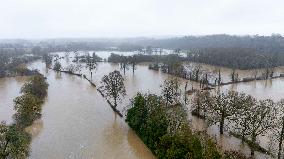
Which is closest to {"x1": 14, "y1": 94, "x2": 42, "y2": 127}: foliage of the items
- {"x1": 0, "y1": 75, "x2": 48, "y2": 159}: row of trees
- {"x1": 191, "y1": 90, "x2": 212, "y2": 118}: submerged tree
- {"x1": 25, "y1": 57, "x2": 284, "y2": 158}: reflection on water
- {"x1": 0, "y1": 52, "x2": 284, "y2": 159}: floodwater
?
{"x1": 0, "y1": 75, "x2": 48, "y2": 159}: row of trees

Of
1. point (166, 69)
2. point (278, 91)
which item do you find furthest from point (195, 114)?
point (166, 69)

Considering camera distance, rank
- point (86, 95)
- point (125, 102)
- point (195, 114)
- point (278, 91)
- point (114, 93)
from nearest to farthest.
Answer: point (195, 114)
point (114, 93)
point (125, 102)
point (86, 95)
point (278, 91)

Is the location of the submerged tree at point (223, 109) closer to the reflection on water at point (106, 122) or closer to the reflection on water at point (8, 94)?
the reflection on water at point (106, 122)

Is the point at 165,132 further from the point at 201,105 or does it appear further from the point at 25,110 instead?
the point at 25,110

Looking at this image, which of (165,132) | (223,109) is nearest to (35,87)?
(165,132)

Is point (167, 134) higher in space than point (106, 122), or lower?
higher

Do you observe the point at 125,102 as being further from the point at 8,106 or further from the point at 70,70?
the point at 70,70

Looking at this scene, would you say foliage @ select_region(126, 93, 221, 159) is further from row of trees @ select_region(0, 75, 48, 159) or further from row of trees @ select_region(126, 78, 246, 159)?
row of trees @ select_region(0, 75, 48, 159)
